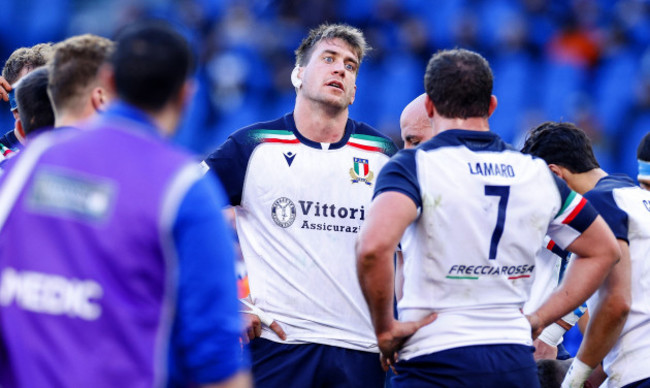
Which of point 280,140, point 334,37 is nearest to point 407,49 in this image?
point 334,37

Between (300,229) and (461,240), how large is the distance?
1.38m

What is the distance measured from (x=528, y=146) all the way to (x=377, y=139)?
91 centimetres

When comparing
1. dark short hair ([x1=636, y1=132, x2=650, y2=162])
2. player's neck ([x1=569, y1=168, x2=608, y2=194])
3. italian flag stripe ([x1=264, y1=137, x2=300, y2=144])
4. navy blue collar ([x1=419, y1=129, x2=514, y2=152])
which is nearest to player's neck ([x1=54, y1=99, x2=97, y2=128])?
navy blue collar ([x1=419, y1=129, x2=514, y2=152])

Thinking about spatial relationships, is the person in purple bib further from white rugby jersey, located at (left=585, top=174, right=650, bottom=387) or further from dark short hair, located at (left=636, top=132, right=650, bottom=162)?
dark short hair, located at (left=636, top=132, right=650, bottom=162)

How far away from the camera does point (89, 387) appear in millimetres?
2488

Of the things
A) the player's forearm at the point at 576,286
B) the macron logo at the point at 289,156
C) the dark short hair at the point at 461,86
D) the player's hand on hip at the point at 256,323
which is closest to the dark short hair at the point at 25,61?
the macron logo at the point at 289,156

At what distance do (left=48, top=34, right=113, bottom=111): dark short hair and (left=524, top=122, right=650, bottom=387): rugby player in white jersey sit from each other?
266 cm

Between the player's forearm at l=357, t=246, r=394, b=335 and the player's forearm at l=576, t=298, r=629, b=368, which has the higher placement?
the player's forearm at l=357, t=246, r=394, b=335

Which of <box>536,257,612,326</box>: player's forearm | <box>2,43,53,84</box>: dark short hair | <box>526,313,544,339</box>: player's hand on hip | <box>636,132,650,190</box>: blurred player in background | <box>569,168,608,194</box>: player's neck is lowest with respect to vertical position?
<box>526,313,544,339</box>: player's hand on hip

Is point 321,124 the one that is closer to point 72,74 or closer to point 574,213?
point 574,213

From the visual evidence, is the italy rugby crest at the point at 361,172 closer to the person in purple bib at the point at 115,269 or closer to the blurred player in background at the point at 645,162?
the blurred player in background at the point at 645,162

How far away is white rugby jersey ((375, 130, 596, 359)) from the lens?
12.9 ft

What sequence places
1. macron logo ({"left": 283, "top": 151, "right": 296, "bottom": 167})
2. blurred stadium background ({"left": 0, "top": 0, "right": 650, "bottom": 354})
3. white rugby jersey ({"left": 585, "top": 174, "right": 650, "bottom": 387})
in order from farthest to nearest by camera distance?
blurred stadium background ({"left": 0, "top": 0, "right": 650, "bottom": 354})
macron logo ({"left": 283, "top": 151, "right": 296, "bottom": 167})
white rugby jersey ({"left": 585, "top": 174, "right": 650, "bottom": 387})

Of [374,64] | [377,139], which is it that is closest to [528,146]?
[377,139]
